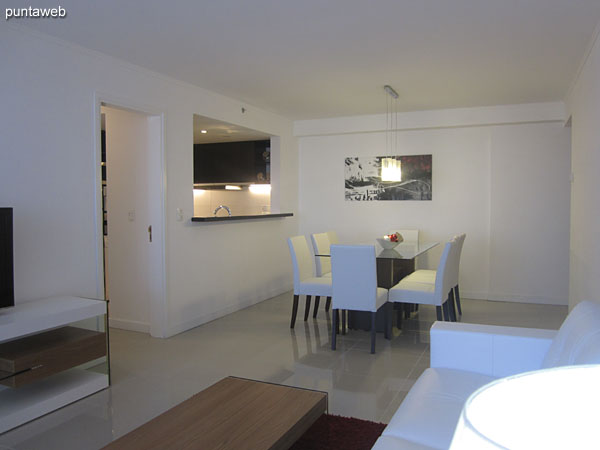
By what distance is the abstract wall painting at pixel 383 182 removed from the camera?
654 centimetres

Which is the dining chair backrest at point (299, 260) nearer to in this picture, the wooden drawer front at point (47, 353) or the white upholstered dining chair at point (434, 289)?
the white upholstered dining chair at point (434, 289)

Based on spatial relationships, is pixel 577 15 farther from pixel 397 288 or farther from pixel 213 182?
pixel 213 182

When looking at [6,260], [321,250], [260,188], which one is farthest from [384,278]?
[260,188]

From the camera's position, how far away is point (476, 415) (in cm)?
49

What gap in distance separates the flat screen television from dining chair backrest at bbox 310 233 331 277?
9.97ft

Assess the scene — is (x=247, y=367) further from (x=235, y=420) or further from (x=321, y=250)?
(x=321, y=250)

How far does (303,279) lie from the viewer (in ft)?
15.8

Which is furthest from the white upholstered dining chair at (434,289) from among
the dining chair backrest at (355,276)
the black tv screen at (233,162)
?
the black tv screen at (233,162)

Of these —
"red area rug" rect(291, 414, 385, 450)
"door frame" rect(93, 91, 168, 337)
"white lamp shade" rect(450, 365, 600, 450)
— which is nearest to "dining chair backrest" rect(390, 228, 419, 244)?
"door frame" rect(93, 91, 168, 337)

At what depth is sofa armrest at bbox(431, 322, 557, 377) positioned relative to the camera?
2234 millimetres

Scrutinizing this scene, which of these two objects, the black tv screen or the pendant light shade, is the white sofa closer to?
the pendant light shade

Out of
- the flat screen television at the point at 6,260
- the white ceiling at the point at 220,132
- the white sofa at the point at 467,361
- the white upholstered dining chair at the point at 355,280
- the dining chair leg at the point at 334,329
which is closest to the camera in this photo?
the white sofa at the point at 467,361

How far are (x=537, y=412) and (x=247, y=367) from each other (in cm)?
335

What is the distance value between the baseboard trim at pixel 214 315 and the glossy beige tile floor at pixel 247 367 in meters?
0.10
